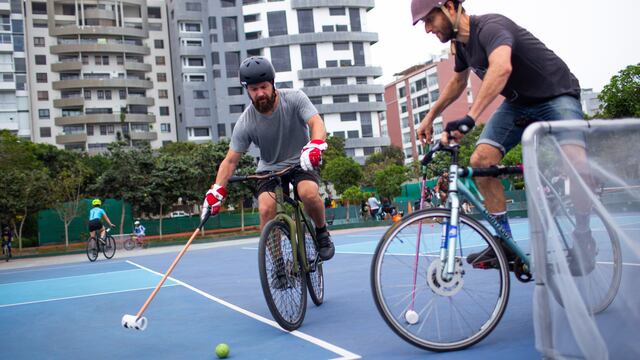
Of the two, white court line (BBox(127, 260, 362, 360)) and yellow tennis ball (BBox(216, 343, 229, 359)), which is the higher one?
yellow tennis ball (BBox(216, 343, 229, 359))

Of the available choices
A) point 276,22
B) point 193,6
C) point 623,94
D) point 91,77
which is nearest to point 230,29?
point 276,22

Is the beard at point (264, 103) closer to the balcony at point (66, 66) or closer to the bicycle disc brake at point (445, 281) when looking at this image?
the bicycle disc brake at point (445, 281)

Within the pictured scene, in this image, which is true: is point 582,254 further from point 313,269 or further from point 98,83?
point 98,83

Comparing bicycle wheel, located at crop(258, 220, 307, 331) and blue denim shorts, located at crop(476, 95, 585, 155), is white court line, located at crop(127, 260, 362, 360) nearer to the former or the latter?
bicycle wheel, located at crop(258, 220, 307, 331)

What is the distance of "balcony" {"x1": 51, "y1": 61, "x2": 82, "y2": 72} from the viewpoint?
68.4m

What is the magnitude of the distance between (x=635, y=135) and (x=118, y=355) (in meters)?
3.20

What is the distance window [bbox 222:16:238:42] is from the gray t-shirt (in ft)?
220

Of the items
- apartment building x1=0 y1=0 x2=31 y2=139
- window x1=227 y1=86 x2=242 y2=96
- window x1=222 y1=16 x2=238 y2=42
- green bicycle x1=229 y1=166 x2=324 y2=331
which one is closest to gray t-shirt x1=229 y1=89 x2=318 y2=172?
green bicycle x1=229 y1=166 x2=324 y2=331

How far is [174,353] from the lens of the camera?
11.9 ft

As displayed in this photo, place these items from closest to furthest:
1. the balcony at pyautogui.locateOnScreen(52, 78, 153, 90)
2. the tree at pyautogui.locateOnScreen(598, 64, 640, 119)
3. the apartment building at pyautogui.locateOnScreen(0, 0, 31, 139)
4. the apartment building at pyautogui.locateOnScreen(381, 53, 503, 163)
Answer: the tree at pyautogui.locateOnScreen(598, 64, 640, 119)
the apartment building at pyautogui.locateOnScreen(0, 0, 31, 139)
the balcony at pyautogui.locateOnScreen(52, 78, 153, 90)
the apartment building at pyautogui.locateOnScreen(381, 53, 503, 163)

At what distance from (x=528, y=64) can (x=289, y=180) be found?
77.2 inches

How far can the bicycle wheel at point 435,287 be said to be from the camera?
2.96 metres

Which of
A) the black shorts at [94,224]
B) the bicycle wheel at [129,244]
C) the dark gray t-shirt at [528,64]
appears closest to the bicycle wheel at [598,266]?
the dark gray t-shirt at [528,64]

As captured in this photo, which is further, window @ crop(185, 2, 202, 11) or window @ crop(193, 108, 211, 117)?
window @ crop(185, 2, 202, 11)
